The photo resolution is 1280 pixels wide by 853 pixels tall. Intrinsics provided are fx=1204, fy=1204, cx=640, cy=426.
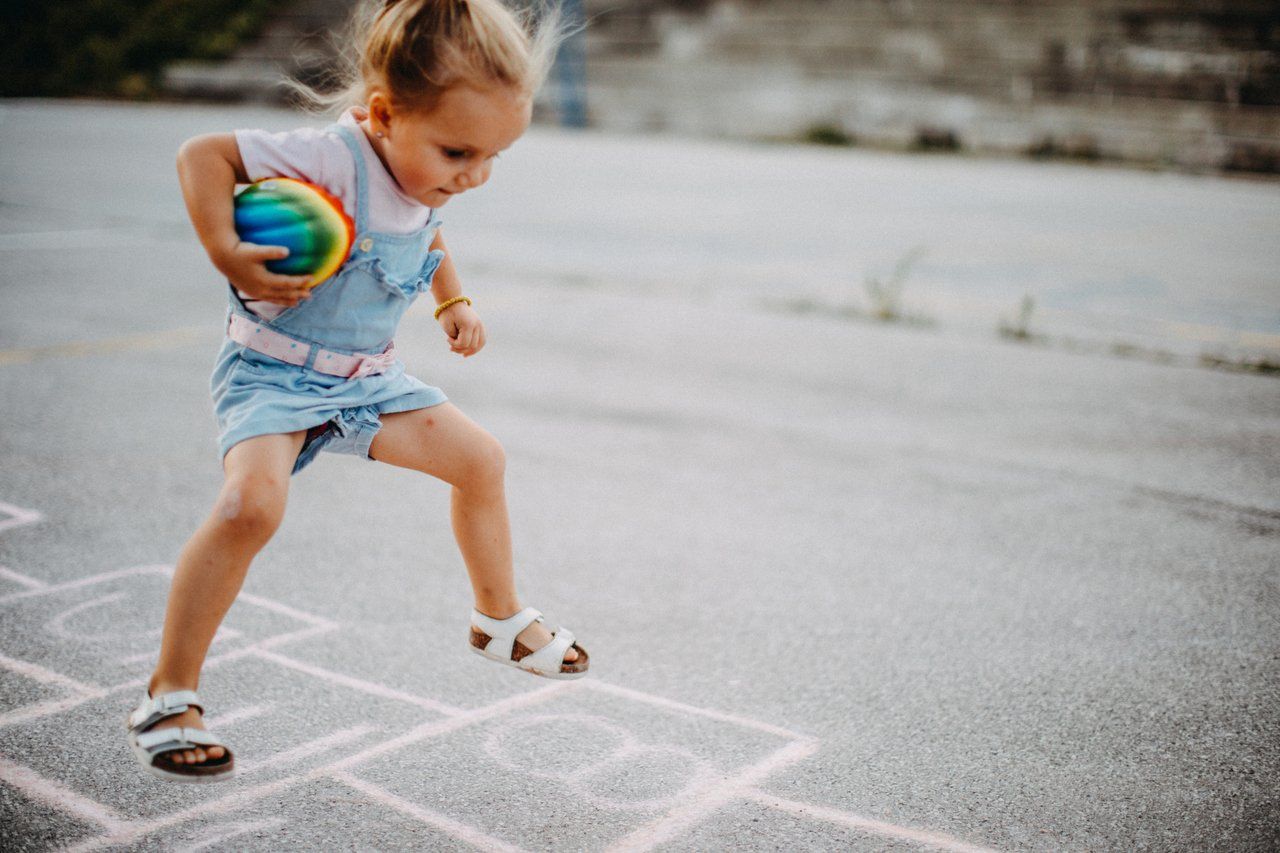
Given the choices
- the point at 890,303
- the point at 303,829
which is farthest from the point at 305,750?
the point at 890,303

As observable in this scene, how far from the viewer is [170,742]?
224 cm

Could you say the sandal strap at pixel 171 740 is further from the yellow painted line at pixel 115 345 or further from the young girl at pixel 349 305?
the yellow painted line at pixel 115 345

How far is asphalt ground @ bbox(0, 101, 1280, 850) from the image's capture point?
8.18 ft

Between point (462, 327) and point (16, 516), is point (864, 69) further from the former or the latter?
point (462, 327)

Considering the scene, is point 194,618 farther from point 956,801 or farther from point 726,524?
point 726,524

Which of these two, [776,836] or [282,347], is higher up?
[282,347]

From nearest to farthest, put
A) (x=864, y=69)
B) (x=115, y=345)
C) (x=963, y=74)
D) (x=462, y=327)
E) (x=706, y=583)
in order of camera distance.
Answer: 1. (x=462, y=327)
2. (x=706, y=583)
3. (x=115, y=345)
4. (x=963, y=74)
5. (x=864, y=69)

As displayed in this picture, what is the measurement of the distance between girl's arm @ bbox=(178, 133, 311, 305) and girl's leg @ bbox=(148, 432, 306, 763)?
1.15ft

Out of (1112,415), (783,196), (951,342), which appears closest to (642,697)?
(1112,415)

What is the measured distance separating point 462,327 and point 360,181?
488mm

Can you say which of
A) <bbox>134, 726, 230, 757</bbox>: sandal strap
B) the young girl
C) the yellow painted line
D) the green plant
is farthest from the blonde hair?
the green plant

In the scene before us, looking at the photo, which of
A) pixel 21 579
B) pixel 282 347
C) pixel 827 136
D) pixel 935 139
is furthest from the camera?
Answer: pixel 827 136

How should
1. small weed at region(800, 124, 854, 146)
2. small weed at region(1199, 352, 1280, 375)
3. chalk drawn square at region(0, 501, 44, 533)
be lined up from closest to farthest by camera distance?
chalk drawn square at region(0, 501, 44, 533) < small weed at region(1199, 352, 1280, 375) < small weed at region(800, 124, 854, 146)

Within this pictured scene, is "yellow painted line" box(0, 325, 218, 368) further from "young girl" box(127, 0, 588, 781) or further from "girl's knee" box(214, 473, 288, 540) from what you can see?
"girl's knee" box(214, 473, 288, 540)
